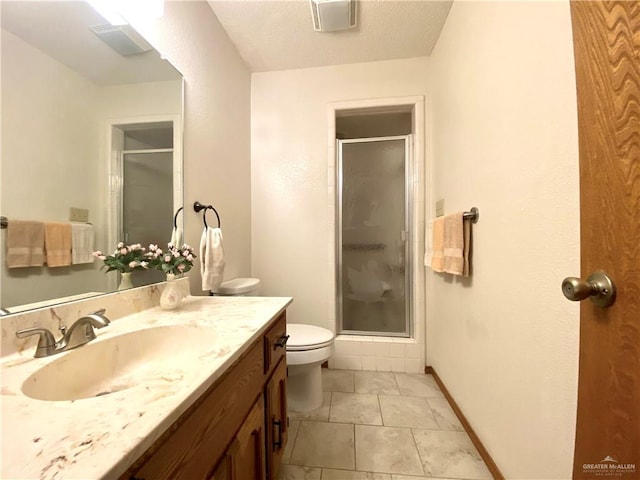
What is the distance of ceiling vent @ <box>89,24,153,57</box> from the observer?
0.88m

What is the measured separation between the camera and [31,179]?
66cm

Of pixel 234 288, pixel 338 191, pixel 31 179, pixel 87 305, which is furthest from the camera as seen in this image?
pixel 338 191

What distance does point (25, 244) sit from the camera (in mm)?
654

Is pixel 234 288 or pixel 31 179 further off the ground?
pixel 31 179

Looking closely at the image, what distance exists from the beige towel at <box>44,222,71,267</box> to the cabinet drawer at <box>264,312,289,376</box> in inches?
26.0

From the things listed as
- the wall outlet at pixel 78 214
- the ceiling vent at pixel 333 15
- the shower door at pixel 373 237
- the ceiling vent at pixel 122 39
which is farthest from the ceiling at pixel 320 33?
the wall outlet at pixel 78 214

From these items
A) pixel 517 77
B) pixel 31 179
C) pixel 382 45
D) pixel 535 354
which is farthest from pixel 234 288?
pixel 382 45

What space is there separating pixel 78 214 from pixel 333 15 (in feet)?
5.76

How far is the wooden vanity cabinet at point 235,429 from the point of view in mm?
414

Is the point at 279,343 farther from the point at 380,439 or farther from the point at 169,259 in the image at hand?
the point at 380,439

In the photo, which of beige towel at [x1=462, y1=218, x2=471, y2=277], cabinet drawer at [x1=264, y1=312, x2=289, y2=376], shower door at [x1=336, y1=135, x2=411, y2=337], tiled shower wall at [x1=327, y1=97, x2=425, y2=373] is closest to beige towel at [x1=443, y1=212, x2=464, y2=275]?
beige towel at [x1=462, y1=218, x2=471, y2=277]

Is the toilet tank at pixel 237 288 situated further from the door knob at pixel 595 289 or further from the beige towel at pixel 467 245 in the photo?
the door knob at pixel 595 289

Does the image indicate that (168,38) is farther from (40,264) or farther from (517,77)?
(517,77)

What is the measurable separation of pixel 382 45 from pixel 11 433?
7.98ft
